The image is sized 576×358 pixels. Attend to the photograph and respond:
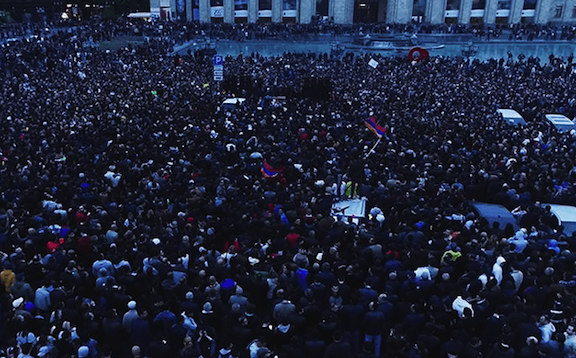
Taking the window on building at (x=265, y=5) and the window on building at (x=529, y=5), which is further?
the window on building at (x=265, y=5)

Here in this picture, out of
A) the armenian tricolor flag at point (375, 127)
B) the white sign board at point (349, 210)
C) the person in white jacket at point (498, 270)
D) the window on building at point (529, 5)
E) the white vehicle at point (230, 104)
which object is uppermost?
the window on building at point (529, 5)

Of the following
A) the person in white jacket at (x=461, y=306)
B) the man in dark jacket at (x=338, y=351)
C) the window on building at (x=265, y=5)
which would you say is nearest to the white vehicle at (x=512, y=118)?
the person in white jacket at (x=461, y=306)

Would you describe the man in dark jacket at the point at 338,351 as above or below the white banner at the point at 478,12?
below

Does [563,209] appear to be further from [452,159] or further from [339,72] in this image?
[339,72]

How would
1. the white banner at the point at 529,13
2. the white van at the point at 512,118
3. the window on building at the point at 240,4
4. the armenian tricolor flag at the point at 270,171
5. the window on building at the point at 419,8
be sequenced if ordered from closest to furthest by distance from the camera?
the armenian tricolor flag at the point at 270,171, the white van at the point at 512,118, the white banner at the point at 529,13, the window on building at the point at 419,8, the window on building at the point at 240,4

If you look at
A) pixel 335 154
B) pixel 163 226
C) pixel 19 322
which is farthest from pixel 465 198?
pixel 19 322

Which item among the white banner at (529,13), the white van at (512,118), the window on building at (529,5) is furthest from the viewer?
the white banner at (529,13)

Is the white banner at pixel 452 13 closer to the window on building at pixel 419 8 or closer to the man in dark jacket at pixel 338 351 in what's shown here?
the window on building at pixel 419 8
